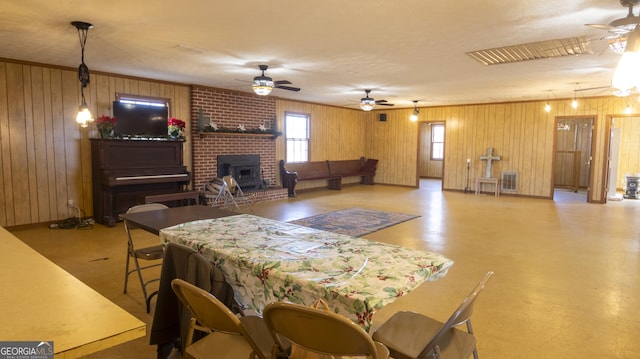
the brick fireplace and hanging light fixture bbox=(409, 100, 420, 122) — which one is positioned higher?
hanging light fixture bbox=(409, 100, 420, 122)

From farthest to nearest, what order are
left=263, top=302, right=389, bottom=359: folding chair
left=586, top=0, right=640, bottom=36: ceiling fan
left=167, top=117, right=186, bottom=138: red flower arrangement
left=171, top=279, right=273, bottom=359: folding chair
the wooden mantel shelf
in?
the wooden mantel shelf → left=167, top=117, right=186, bottom=138: red flower arrangement → left=586, top=0, right=640, bottom=36: ceiling fan → left=171, top=279, right=273, bottom=359: folding chair → left=263, top=302, right=389, bottom=359: folding chair

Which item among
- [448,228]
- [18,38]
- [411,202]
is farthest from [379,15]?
[411,202]

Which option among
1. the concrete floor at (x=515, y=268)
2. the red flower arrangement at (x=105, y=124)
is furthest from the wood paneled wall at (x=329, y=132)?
the red flower arrangement at (x=105, y=124)

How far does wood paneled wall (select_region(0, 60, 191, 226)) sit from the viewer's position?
526cm

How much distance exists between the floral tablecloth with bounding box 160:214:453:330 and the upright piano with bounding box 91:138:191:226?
3.89 meters

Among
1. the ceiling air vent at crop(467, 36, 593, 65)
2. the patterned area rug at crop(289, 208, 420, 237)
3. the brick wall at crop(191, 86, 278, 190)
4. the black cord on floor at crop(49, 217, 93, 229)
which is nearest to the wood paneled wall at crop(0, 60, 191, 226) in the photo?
the black cord on floor at crop(49, 217, 93, 229)

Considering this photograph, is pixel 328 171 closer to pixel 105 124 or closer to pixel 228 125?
pixel 228 125

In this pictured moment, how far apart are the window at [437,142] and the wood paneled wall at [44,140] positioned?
11.4 meters

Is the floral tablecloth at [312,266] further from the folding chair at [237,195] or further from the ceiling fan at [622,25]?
the folding chair at [237,195]

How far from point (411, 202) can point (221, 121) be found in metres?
4.44

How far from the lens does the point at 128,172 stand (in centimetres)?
584

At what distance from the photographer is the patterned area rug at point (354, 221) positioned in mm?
5508

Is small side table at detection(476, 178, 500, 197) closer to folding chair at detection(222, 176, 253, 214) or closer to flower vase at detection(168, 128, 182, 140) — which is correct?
folding chair at detection(222, 176, 253, 214)

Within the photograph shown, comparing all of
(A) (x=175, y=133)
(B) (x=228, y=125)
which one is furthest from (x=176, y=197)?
(B) (x=228, y=125)
